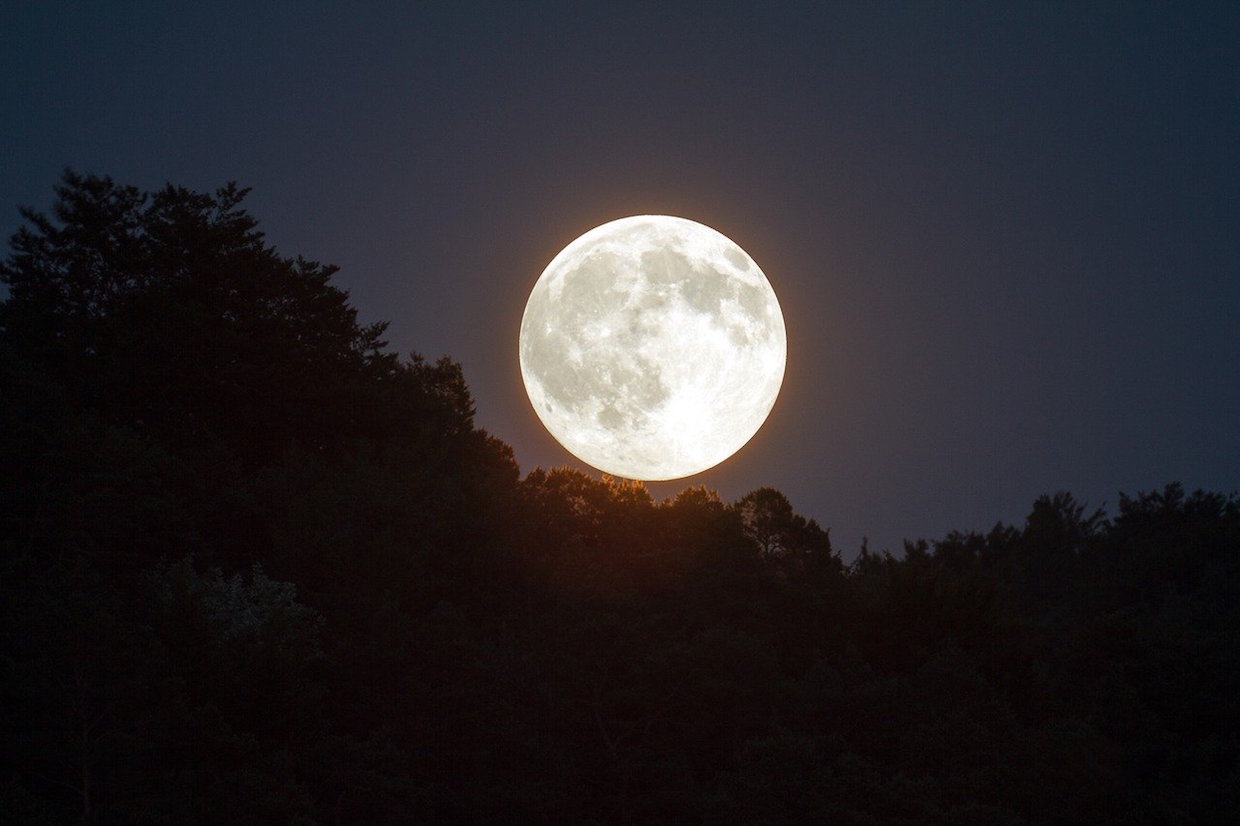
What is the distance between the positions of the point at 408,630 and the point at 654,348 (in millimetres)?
9187

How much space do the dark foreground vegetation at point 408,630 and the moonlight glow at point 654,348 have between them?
12.9ft

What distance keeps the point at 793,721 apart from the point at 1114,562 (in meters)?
42.9

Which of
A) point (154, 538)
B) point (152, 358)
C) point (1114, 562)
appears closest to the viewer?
point (154, 538)

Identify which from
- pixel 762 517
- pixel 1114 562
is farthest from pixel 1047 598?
pixel 762 517

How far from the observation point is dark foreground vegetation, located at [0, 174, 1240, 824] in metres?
22.9

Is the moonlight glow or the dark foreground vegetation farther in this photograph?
the moonlight glow

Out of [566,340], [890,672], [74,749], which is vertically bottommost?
[74,749]

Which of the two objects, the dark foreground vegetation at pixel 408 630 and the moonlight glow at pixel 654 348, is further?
the moonlight glow at pixel 654 348

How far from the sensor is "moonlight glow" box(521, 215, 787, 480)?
32312 mm

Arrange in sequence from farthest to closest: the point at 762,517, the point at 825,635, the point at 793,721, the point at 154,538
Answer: the point at 762,517, the point at 825,635, the point at 793,721, the point at 154,538

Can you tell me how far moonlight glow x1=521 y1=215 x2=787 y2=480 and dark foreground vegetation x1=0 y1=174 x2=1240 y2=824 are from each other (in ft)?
12.9

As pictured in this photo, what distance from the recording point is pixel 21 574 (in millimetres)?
24891

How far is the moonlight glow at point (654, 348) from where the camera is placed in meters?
32.3

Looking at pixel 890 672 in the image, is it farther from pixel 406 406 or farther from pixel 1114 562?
pixel 1114 562
